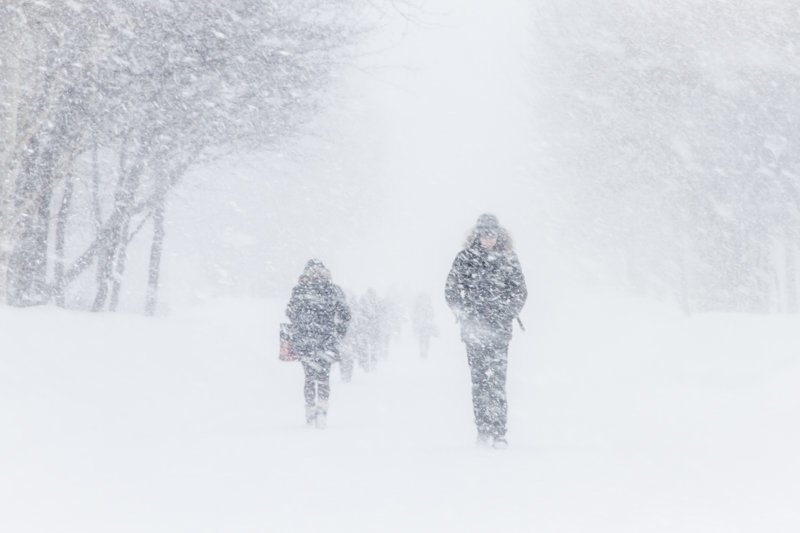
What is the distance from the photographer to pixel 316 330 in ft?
29.8

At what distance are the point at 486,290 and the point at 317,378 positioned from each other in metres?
2.47

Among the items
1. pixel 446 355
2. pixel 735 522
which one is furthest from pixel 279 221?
pixel 735 522

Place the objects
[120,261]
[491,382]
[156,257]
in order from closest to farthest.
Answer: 1. [491,382]
2. [120,261]
3. [156,257]

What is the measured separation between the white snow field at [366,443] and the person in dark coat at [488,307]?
0.39 m

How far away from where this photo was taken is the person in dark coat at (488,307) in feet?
23.7

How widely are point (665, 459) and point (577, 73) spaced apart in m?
19.3

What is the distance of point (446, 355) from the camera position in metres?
22.9

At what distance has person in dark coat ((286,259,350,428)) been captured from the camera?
895cm

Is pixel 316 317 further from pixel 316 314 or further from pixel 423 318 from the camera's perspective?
pixel 423 318

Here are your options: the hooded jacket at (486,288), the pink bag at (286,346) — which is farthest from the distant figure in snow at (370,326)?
the hooded jacket at (486,288)

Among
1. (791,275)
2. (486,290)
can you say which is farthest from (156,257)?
(791,275)

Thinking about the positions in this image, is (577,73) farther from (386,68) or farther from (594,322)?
(386,68)

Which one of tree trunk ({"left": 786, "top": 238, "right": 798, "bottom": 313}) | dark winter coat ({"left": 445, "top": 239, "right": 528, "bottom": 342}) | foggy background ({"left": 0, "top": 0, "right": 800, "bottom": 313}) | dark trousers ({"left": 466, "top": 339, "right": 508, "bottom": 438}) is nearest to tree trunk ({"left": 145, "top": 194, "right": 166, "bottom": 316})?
foggy background ({"left": 0, "top": 0, "right": 800, "bottom": 313})

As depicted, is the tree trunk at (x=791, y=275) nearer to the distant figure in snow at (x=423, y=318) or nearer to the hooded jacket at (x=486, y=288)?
the distant figure in snow at (x=423, y=318)
